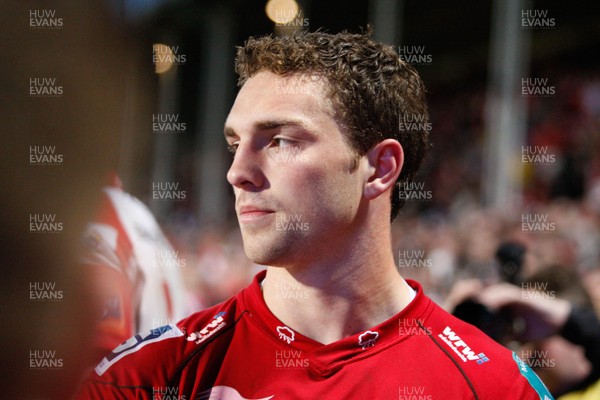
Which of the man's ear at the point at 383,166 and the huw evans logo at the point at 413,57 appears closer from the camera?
the man's ear at the point at 383,166

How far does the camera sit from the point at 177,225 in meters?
14.6

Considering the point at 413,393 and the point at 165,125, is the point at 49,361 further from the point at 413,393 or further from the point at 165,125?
the point at 165,125

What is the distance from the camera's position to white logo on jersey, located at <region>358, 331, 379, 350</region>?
1.96 meters

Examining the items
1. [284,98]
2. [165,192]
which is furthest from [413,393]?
[165,192]

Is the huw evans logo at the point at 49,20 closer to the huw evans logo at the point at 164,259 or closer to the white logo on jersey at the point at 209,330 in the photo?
the white logo on jersey at the point at 209,330

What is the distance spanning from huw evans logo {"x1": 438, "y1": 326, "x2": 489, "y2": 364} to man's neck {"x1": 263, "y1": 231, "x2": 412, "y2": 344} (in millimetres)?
156

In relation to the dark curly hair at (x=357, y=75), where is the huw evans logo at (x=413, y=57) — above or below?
above

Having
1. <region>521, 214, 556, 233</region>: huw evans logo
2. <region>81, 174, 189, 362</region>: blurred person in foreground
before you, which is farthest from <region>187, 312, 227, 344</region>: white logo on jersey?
<region>521, 214, 556, 233</region>: huw evans logo

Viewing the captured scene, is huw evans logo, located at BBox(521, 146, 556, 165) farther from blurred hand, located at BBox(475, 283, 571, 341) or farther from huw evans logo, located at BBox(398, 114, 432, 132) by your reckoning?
huw evans logo, located at BBox(398, 114, 432, 132)

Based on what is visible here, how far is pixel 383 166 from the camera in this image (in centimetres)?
214

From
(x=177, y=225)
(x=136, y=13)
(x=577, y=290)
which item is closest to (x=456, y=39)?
(x=177, y=225)

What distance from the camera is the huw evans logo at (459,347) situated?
1.96 metres

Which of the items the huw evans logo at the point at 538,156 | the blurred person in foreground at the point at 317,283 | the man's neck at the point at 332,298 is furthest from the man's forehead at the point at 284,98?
the huw evans logo at the point at 538,156

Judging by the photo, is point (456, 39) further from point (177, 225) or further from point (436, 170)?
point (177, 225)
